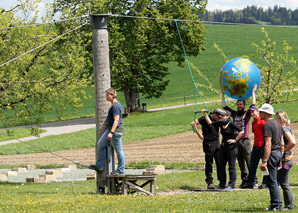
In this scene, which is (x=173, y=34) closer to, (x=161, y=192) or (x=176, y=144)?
(x=176, y=144)

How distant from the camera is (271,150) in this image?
32.5 ft

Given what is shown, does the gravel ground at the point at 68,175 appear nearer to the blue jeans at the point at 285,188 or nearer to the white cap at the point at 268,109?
the blue jeans at the point at 285,188

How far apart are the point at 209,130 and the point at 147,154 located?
39.4 feet

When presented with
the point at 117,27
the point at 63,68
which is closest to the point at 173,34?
the point at 117,27

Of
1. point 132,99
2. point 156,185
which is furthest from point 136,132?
point 156,185

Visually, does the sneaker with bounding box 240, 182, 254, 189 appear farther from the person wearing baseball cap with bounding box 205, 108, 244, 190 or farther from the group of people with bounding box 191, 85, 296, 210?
the person wearing baseball cap with bounding box 205, 108, 244, 190

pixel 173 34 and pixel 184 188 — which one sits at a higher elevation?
pixel 173 34

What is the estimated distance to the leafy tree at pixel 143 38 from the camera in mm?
46625

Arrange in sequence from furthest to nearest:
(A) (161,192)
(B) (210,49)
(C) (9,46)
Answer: (B) (210,49) → (C) (9,46) → (A) (161,192)

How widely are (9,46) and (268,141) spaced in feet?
32.4

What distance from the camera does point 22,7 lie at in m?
18.7

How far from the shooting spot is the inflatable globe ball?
13117mm

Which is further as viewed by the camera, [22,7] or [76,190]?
[22,7]

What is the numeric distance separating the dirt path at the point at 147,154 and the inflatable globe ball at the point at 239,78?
8462mm
